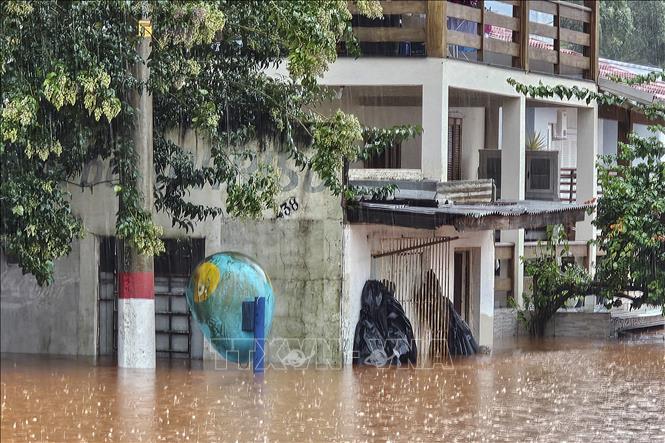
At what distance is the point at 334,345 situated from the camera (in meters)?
18.1

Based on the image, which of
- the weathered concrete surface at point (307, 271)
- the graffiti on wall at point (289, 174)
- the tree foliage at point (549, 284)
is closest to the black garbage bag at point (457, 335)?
the weathered concrete surface at point (307, 271)

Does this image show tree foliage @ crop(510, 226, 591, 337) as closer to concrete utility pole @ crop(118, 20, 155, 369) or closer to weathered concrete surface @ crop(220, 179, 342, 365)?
weathered concrete surface @ crop(220, 179, 342, 365)

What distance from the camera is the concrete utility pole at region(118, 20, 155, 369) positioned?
684 inches

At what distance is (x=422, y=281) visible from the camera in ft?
65.6

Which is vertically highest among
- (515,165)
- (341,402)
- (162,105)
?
(162,105)

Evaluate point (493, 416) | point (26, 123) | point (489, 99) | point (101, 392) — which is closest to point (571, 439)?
point (493, 416)

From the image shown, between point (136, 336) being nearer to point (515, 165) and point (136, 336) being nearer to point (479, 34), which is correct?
point (479, 34)

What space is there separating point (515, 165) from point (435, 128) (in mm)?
3133

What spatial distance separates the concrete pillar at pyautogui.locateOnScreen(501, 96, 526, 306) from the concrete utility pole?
853cm

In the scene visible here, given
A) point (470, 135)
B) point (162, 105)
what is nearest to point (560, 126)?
point (470, 135)

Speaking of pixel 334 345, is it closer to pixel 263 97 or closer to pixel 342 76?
pixel 263 97

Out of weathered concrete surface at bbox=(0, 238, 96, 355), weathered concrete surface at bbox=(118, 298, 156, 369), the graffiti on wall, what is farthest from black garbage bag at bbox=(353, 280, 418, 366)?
weathered concrete surface at bbox=(0, 238, 96, 355)

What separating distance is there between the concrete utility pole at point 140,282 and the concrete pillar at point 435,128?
575cm

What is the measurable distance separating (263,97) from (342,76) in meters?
4.03
